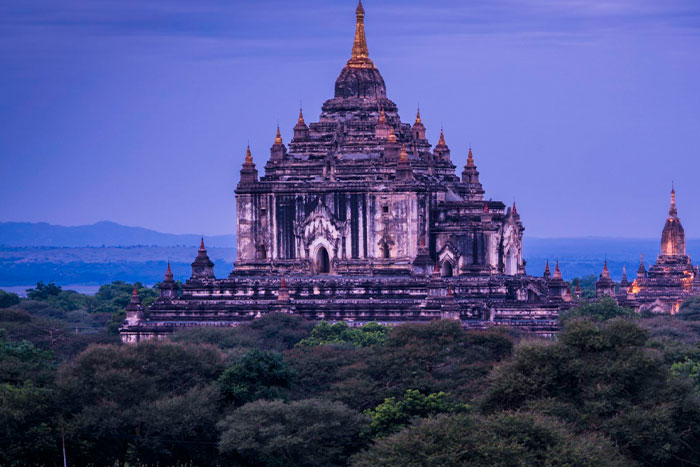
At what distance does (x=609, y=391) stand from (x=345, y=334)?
19.1m

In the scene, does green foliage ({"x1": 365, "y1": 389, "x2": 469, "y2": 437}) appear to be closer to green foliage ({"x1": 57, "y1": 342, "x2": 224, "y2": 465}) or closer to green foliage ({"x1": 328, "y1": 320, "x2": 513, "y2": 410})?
green foliage ({"x1": 328, "y1": 320, "x2": 513, "y2": 410})

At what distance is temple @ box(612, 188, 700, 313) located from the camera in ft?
319

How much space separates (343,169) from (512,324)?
935 cm

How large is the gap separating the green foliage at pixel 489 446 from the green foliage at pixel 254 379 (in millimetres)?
8317

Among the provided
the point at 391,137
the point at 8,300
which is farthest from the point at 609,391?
the point at 8,300

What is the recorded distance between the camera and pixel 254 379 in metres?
47.7

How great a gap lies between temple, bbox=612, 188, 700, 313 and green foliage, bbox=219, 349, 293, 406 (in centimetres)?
4723

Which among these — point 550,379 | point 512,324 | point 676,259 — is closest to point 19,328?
point 512,324

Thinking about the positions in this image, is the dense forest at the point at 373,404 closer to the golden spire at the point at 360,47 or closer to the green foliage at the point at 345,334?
the green foliage at the point at 345,334

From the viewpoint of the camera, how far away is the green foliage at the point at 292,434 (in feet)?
142

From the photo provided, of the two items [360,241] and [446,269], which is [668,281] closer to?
[446,269]

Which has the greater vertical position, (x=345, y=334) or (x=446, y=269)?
(x=446, y=269)

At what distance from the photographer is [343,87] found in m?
72.4

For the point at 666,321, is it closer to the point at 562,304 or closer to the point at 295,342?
the point at 562,304
